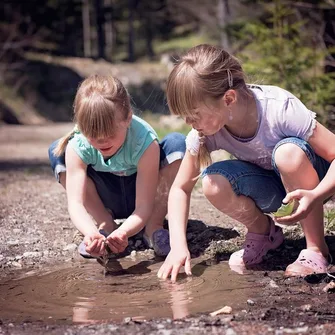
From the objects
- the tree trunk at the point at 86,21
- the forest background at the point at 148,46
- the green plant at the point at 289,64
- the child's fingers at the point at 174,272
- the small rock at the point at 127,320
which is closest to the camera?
the small rock at the point at 127,320

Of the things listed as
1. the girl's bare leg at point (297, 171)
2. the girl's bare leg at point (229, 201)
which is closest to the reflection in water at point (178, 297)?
the girl's bare leg at point (229, 201)

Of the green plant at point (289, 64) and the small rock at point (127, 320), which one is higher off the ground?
the green plant at point (289, 64)

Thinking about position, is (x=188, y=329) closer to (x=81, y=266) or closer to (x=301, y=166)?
(x=301, y=166)

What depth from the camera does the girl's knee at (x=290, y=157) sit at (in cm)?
308

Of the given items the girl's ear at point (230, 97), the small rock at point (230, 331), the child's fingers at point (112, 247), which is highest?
the girl's ear at point (230, 97)

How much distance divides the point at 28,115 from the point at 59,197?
36.4 ft

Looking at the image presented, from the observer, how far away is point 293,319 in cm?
250

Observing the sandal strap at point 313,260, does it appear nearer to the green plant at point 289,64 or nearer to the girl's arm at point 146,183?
the girl's arm at point 146,183

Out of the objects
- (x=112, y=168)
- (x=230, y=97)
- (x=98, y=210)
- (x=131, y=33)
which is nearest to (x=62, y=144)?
(x=112, y=168)

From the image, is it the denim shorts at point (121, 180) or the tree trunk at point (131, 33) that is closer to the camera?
the denim shorts at point (121, 180)

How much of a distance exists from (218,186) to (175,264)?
439mm

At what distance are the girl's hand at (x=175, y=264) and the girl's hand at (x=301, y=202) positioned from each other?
511mm

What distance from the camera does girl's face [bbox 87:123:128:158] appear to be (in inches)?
134

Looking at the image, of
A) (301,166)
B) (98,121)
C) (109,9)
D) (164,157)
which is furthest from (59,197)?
(109,9)
